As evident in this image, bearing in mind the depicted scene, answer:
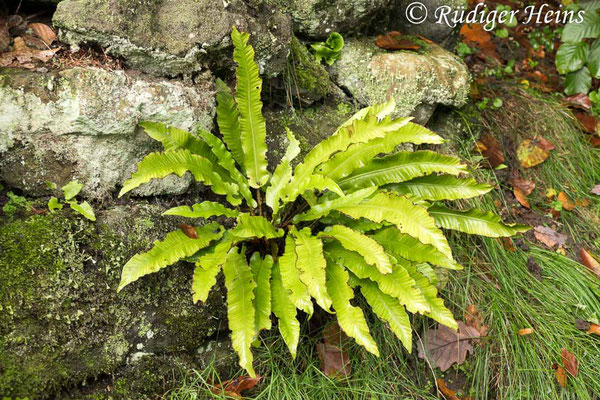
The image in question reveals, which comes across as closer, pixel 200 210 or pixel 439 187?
pixel 200 210

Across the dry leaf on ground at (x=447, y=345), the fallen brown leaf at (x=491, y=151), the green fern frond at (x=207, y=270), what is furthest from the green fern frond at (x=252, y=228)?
the fallen brown leaf at (x=491, y=151)

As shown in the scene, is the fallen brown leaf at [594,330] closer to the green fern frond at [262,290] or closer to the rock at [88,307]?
the green fern frond at [262,290]

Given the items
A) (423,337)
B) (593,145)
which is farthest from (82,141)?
(593,145)

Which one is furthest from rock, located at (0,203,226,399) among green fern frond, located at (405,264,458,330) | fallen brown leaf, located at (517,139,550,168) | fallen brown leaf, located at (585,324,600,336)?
fallen brown leaf, located at (517,139,550,168)

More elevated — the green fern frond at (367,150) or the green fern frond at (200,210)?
the green fern frond at (367,150)

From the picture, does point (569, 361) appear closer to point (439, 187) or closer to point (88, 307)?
point (439, 187)

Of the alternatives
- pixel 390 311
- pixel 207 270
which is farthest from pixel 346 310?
pixel 207 270
